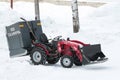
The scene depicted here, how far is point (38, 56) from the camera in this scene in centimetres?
1527

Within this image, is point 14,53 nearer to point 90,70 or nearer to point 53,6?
point 90,70

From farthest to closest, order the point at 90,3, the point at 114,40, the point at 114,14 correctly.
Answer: the point at 90,3, the point at 114,14, the point at 114,40

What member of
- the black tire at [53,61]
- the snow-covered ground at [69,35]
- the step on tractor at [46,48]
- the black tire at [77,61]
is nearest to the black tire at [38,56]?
the step on tractor at [46,48]

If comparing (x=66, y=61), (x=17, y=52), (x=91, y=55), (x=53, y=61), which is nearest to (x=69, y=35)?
(x=53, y=61)

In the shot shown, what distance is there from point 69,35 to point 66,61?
6.88m

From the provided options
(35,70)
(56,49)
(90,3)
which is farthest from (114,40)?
(90,3)

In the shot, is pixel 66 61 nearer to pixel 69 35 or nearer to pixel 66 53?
pixel 66 53

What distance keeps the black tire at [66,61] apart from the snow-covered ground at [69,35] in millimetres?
168

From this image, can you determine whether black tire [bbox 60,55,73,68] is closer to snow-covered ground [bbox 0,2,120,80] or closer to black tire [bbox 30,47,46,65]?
snow-covered ground [bbox 0,2,120,80]

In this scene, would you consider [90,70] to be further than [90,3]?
No

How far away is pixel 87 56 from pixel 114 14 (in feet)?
39.1

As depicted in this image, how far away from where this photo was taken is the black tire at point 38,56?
49.5ft

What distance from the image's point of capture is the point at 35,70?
1420 cm

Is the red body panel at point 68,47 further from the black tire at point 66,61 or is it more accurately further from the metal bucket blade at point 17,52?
the metal bucket blade at point 17,52
